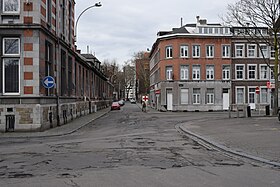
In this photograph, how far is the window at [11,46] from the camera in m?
23.4

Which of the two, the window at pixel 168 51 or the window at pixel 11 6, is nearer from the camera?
the window at pixel 11 6

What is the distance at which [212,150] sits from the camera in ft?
48.0

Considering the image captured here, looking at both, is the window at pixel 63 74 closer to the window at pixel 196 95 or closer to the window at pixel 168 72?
the window at pixel 168 72

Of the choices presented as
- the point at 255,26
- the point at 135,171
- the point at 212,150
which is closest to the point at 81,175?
the point at 135,171

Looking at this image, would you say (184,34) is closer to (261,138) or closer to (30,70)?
(30,70)

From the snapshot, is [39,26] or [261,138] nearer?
[261,138]

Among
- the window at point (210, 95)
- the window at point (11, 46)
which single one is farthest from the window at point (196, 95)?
the window at point (11, 46)

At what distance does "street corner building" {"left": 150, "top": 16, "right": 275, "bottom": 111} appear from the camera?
187 ft

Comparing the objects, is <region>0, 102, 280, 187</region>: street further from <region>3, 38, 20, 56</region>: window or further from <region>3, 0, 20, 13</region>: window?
<region>3, 0, 20, 13</region>: window

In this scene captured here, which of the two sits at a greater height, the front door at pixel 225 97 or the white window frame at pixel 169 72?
the white window frame at pixel 169 72

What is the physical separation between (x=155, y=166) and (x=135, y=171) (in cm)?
96

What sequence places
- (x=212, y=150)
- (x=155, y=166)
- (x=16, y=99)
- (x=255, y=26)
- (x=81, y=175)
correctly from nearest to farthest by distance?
1. (x=81, y=175)
2. (x=155, y=166)
3. (x=212, y=150)
4. (x=16, y=99)
5. (x=255, y=26)

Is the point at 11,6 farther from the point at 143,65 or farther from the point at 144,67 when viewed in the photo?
the point at 143,65

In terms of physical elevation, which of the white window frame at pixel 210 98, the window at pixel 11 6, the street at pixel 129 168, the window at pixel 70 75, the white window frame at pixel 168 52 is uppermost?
the white window frame at pixel 168 52
